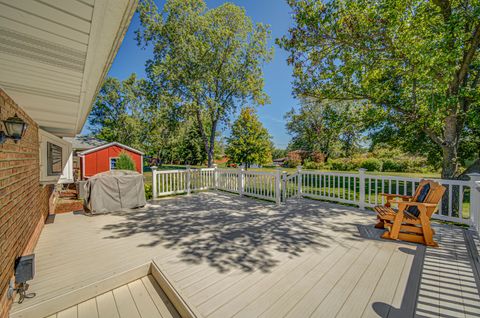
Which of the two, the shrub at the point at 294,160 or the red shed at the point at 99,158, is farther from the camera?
the shrub at the point at 294,160

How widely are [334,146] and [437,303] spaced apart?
71.0ft

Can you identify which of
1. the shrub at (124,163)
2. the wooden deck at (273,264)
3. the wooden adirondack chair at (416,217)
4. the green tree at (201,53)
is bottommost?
the wooden deck at (273,264)

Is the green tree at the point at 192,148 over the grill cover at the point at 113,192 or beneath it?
over

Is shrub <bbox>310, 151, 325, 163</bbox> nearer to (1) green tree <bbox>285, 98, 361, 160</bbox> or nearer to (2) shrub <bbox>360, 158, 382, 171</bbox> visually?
(1) green tree <bbox>285, 98, 361, 160</bbox>

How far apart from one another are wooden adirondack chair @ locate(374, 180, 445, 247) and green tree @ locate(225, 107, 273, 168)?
14784mm

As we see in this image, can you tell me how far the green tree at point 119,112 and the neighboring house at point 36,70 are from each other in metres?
21.8

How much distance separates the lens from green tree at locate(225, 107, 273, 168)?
18.1 meters

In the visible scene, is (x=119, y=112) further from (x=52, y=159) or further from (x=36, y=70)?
(x=36, y=70)

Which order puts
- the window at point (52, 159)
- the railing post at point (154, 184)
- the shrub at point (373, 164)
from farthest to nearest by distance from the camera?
the shrub at point (373, 164), the railing post at point (154, 184), the window at point (52, 159)

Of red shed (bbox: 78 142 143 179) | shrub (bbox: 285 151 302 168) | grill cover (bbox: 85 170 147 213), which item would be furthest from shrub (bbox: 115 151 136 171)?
shrub (bbox: 285 151 302 168)

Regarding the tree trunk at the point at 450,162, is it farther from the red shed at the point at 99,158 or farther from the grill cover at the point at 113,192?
the red shed at the point at 99,158

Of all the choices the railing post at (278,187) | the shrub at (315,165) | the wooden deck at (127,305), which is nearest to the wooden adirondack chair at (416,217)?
the railing post at (278,187)

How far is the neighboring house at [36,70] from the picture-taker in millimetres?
1132

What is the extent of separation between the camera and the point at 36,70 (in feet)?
5.99
